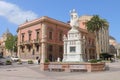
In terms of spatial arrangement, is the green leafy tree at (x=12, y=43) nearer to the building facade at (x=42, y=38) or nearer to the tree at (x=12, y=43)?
the tree at (x=12, y=43)

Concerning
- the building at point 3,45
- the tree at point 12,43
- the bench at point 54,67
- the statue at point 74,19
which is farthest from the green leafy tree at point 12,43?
the bench at point 54,67

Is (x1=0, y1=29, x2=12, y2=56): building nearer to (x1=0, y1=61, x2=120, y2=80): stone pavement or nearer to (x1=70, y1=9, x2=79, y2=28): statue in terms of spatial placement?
(x1=70, y1=9, x2=79, y2=28): statue

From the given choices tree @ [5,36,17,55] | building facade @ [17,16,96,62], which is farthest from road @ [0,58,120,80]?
tree @ [5,36,17,55]

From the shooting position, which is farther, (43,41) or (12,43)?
(12,43)

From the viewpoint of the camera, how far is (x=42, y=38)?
5725 cm

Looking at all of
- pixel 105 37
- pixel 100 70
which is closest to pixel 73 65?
pixel 100 70

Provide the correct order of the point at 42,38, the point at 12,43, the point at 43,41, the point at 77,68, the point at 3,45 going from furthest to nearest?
the point at 3,45, the point at 12,43, the point at 42,38, the point at 43,41, the point at 77,68

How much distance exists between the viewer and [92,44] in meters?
80.3

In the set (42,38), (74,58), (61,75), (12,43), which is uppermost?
(12,43)

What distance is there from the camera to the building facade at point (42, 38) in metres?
57.5

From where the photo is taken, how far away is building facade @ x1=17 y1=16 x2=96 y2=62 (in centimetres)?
5747

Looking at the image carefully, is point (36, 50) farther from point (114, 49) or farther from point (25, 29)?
point (114, 49)

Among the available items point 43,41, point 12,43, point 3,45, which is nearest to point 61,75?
point 43,41

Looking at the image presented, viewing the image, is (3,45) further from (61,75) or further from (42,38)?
(61,75)
